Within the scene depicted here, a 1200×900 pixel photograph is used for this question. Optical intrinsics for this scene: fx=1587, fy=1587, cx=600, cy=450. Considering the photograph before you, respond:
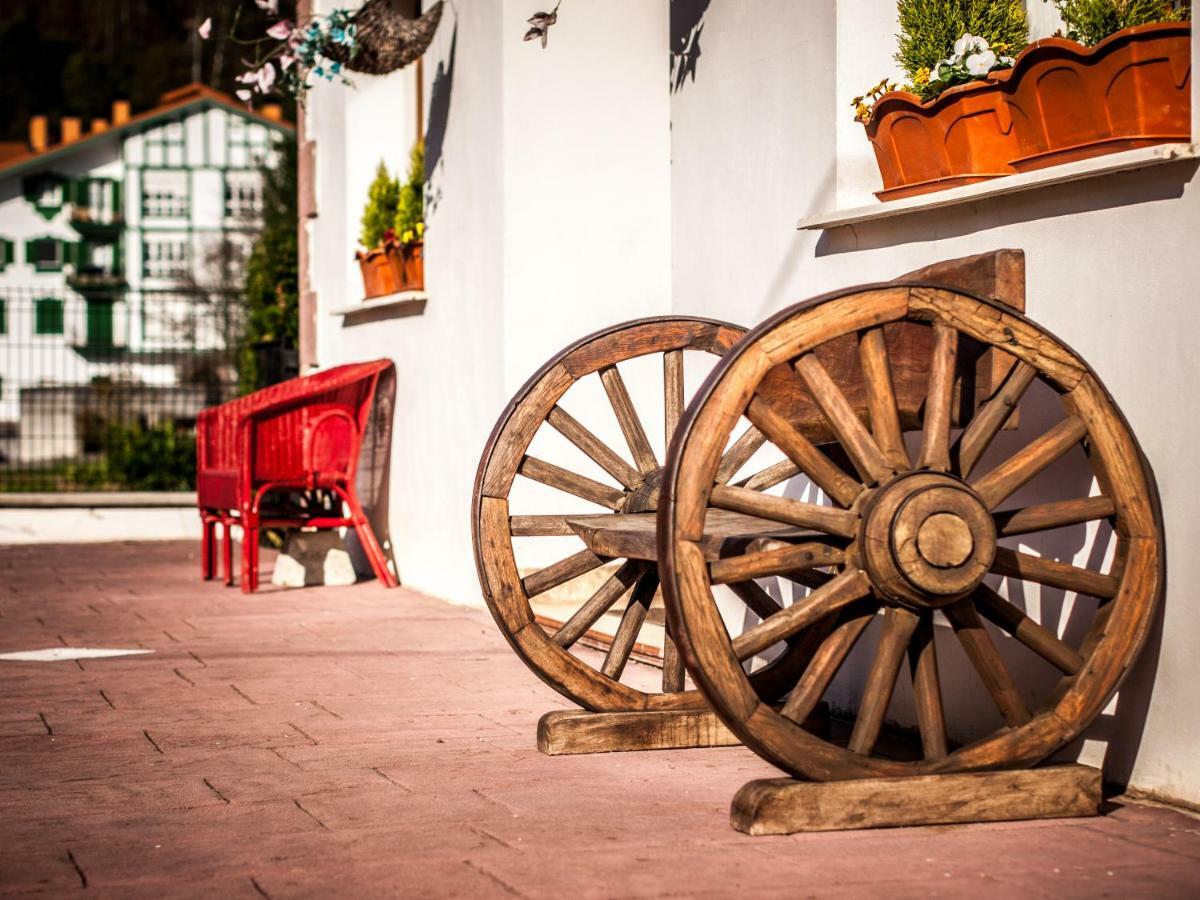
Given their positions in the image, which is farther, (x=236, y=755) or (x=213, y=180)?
(x=213, y=180)

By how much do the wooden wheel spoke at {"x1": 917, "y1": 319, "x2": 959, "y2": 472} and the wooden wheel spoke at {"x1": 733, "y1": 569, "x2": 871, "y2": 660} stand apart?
29 centimetres

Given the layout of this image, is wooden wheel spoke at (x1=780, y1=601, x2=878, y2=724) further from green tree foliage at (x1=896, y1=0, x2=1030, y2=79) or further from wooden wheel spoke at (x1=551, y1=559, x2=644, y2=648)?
green tree foliage at (x1=896, y1=0, x2=1030, y2=79)

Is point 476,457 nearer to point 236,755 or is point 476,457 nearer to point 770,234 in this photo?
point 770,234

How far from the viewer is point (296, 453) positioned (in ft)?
26.3

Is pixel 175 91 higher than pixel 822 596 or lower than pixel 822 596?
higher

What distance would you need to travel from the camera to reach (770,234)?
5094 millimetres

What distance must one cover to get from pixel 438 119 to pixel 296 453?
1.82m

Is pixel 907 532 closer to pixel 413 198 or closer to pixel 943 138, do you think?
pixel 943 138

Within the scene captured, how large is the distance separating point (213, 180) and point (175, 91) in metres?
3.44

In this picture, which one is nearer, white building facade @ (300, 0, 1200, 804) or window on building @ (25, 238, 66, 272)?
white building facade @ (300, 0, 1200, 804)

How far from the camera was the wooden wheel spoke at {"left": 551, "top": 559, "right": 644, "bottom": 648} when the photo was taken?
416cm

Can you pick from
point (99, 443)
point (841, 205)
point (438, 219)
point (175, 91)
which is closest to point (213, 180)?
point (175, 91)

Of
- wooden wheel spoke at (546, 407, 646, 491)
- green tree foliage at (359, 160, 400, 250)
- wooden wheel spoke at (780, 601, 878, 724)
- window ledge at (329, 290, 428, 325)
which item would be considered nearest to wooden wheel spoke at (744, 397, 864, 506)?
wooden wheel spoke at (780, 601, 878, 724)

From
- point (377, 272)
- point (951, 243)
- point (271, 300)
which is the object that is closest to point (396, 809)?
point (951, 243)
